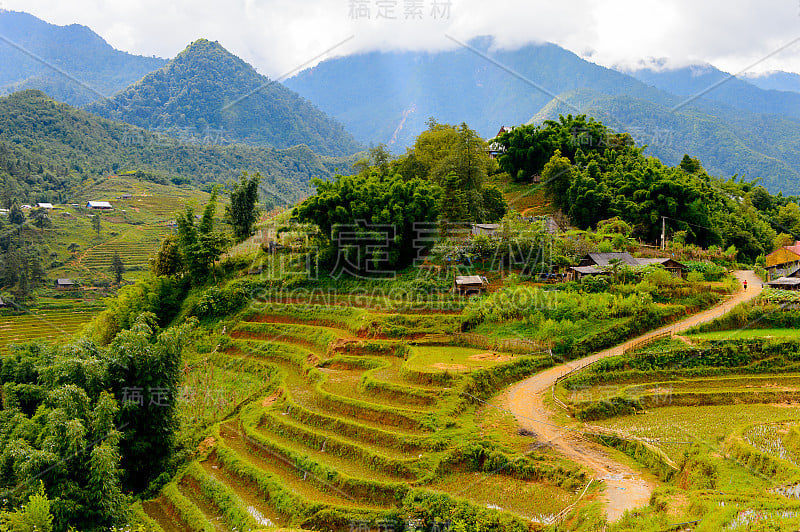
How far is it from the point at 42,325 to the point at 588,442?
4137 cm

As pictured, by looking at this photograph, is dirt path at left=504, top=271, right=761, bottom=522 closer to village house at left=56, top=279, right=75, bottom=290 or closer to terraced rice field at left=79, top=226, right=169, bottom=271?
village house at left=56, top=279, right=75, bottom=290

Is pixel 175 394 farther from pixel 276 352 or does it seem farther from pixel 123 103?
pixel 123 103

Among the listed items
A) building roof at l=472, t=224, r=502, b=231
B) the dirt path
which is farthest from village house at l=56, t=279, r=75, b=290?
the dirt path

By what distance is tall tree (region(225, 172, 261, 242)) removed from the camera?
116 feet

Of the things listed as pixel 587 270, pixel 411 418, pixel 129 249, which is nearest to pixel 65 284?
pixel 129 249

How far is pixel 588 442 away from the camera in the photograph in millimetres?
13500

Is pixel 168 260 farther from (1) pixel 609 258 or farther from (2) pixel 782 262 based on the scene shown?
(2) pixel 782 262

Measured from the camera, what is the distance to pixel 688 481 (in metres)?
11.2

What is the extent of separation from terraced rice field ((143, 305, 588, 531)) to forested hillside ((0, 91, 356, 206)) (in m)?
54.2

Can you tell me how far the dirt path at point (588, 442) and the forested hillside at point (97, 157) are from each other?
57.6 metres

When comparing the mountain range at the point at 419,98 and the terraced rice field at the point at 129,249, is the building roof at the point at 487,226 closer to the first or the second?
the terraced rice field at the point at 129,249

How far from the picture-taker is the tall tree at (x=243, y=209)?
3550 centimetres

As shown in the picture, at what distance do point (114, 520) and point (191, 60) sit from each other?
12361cm

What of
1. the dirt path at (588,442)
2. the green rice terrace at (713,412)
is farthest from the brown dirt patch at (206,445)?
the green rice terrace at (713,412)
